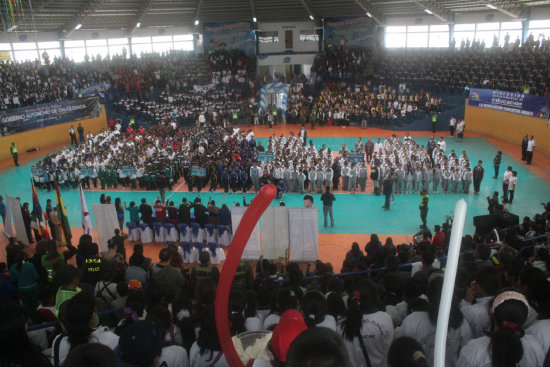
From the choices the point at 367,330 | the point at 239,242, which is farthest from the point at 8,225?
the point at 239,242

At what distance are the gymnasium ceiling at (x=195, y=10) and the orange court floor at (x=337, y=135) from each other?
27.9ft

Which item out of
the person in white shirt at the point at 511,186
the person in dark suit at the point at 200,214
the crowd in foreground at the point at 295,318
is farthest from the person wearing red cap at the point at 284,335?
the person in white shirt at the point at 511,186

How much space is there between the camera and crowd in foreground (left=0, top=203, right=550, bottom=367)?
2898 mm

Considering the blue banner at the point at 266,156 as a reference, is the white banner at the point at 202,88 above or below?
A: above

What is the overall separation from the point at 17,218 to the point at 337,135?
19.1 m

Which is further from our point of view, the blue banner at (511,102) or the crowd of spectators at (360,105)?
the crowd of spectators at (360,105)

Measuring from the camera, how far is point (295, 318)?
302cm

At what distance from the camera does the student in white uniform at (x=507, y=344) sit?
3.06 meters

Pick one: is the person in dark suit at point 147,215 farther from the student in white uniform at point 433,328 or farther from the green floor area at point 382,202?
the student in white uniform at point 433,328

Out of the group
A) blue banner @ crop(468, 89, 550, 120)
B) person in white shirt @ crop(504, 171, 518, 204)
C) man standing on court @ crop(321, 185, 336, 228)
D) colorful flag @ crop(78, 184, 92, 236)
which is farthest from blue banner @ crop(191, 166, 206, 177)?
blue banner @ crop(468, 89, 550, 120)

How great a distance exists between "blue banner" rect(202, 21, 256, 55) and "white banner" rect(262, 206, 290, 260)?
29.7 metres

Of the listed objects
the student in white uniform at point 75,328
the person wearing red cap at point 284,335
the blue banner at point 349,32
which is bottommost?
the student in white uniform at point 75,328

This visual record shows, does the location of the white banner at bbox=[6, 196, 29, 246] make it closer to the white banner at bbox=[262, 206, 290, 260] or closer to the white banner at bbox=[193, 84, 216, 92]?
the white banner at bbox=[262, 206, 290, 260]

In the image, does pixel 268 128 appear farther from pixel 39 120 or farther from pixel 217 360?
pixel 217 360
